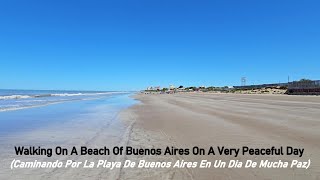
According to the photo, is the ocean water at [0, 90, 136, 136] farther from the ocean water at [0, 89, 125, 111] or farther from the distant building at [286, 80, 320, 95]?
the distant building at [286, 80, 320, 95]

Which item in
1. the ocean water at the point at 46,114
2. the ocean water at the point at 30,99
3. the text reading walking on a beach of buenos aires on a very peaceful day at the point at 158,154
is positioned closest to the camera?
the text reading walking on a beach of buenos aires on a very peaceful day at the point at 158,154

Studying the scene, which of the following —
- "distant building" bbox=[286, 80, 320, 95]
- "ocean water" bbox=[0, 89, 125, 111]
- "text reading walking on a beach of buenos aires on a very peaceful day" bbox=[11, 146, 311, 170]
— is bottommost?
"ocean water" bbox=[0, 89, 125, 111]

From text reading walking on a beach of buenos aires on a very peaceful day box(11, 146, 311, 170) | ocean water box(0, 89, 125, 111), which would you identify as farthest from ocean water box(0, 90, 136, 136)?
text reading walking on a beach of buenos aires on a very peaceful day box(11, 146, 311, 170)

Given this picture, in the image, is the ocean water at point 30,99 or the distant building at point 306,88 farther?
the distant building at point 306,88

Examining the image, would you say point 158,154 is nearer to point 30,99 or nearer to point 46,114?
point 46,114

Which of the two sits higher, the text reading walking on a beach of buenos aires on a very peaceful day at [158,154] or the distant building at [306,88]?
the distant building at [306,88]

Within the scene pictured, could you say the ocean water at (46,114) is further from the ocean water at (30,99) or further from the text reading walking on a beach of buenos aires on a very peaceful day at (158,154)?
the text reading walking on a beach of buenos aires on a very peaceful day at (158,154)

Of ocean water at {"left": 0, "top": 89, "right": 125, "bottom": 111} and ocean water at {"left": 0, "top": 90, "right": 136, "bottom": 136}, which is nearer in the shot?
ocean water at {"left": 0, "top": 90, "right": 136, "bottom": 136}

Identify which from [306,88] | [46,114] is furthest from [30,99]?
[306,88]

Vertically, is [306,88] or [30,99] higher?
[306,88]

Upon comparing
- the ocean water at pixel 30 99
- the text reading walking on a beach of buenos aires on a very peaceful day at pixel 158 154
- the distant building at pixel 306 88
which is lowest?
the ocean water at pixel 30 99

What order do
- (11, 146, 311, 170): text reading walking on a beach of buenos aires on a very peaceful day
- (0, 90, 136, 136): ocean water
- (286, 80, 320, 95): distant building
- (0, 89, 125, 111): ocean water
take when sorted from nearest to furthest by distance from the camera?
1. (11, 146, 311, 170): text reading walking on a beach of buenos aires on a very peaceful day
2. (0, 90, 136, 136): ocean water
3. (0, 89, 125, 111): ocean water
4. (286, 80, 320, 95): distant building

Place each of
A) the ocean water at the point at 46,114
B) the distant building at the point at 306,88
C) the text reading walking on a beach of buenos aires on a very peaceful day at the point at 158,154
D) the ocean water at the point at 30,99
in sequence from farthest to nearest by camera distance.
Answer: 1. the distant building at the point at 306,88
2. the ocean water at the point at 30,99
3. the ocean water at the point at 46,114
4. the text reading walking on a beach of buenos aires on a very peaceful day at the point at 158,154

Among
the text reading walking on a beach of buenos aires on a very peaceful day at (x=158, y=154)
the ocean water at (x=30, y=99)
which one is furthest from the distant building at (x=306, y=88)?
the text reading walking on a beach of buenos aires on a very peaceful day at (x=158, y=154)
